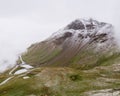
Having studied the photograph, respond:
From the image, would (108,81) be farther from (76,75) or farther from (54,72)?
(54,72)

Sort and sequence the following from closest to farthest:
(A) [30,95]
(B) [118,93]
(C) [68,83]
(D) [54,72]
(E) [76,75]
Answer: (B) [118,93], (A) [30,95], (C) [68,83], (E) [76,75], (D) [54,72]

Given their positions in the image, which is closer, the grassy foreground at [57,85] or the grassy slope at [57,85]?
the grassy foreground at [57,85]

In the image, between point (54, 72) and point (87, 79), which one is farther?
point (54, 72)

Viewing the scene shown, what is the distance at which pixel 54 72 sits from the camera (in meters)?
125

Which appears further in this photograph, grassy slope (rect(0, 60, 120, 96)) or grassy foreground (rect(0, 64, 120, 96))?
grassy slope (rect(0, 60, 120, 96))

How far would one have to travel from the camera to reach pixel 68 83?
355 feet

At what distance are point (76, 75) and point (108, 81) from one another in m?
13.0

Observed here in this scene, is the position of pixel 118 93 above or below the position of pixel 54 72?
below

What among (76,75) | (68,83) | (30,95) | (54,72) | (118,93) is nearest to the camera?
(118,93)

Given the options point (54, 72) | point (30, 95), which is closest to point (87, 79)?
point (54, 72)

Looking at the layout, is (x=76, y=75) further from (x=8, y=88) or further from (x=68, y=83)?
(x=8, y=88)

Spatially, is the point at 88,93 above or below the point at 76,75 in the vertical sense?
below

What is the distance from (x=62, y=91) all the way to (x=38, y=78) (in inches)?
899

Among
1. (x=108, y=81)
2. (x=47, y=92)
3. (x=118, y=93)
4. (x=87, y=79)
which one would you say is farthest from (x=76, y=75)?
(x=118, y=93)
